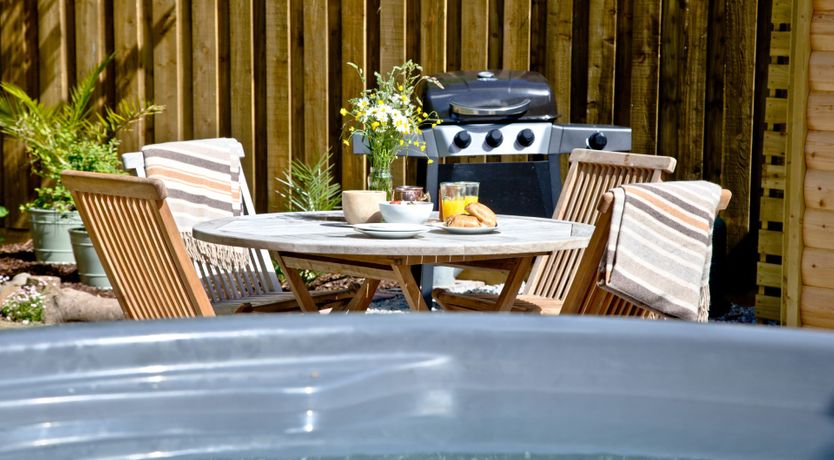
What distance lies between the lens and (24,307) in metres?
5.30

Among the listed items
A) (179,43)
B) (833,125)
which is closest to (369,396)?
(833,125)

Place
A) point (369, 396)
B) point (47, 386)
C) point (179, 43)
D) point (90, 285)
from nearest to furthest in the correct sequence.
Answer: point (47, 386) < point (369, 396) < point (90, 285) < point (179, 43)

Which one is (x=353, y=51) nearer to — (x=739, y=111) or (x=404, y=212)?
(x=739, y=111)

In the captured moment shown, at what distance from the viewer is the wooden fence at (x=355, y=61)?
5.73 metres

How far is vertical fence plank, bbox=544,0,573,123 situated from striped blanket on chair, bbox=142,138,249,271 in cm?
215

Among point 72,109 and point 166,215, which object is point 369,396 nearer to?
point 166,215

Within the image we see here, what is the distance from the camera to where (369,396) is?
6.68 ft

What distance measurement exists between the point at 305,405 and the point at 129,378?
31cm

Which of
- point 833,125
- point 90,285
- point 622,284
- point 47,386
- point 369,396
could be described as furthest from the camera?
point 90,285

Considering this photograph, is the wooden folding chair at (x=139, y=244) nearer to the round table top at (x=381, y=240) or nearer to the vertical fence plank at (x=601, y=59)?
the round table top at (x=381, y=240)

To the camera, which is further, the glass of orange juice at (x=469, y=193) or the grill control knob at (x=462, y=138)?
the grill control knob at (x=462, y=138)

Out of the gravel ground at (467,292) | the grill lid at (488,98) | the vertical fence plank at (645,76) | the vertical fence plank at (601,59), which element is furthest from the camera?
the vertical fence plank at (601,59)

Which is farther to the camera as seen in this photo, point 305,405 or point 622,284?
point 622,284

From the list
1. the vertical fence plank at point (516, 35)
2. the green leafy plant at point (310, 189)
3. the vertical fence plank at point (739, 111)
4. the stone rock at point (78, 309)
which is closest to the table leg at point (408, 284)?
the stone rock at point (78, 309)
